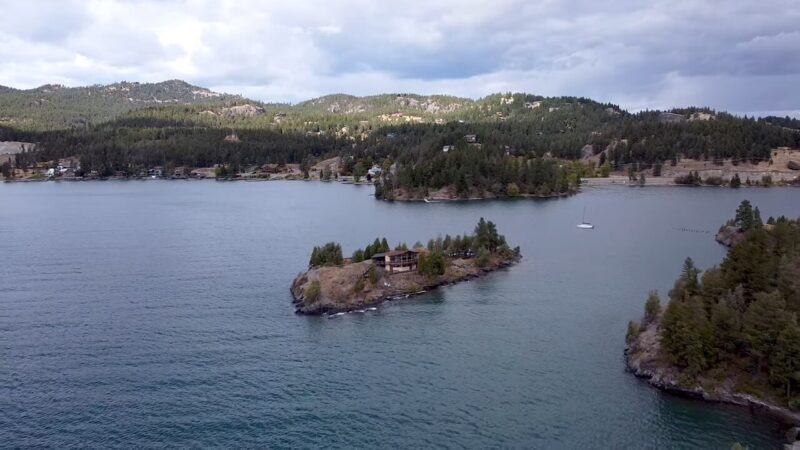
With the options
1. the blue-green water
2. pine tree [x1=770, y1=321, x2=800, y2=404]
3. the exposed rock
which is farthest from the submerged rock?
pine tree [x1=770, y1=321, x2=800, y2=404]

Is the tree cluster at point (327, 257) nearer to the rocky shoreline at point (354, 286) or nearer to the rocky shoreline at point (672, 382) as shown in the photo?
the rocky shoreline at point (354, 286)

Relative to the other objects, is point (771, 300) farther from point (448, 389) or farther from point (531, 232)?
point (531, 232)

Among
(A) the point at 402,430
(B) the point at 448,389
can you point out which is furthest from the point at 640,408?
(A) the point at 402,430

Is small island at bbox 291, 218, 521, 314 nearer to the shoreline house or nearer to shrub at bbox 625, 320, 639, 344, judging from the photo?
the shoreline house

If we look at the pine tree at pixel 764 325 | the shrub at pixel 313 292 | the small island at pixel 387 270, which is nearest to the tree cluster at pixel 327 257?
the small island at pixel 387 270

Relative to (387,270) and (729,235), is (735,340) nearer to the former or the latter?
(387,270)

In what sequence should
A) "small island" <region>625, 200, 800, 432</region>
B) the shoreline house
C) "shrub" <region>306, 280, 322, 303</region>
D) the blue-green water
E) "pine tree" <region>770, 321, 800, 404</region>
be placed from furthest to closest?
the shoreline house
"shrub" <region>306, 280, 322, 303</region>
"small island" <region>625, 200, 800, 432</region>
"pine tree" <region>770, 321, 800, 404</region>
the blue-green water
